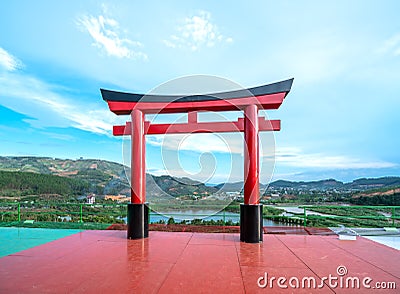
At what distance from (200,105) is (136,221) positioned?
101 inches

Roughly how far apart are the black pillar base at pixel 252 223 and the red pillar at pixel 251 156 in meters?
0.11

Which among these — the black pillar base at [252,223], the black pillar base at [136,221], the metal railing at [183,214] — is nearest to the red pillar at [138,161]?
the black pillar base at [136,221]

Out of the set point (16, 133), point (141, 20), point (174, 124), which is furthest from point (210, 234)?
point (16, 133)

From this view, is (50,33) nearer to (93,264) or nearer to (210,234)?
(93,264)

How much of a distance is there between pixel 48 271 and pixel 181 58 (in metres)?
5.14

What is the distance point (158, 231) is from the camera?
223 inches

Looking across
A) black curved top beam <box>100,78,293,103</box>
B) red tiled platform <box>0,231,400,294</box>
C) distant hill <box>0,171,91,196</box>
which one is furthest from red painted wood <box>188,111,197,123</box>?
distant hill <box>0,171,91,196</box>

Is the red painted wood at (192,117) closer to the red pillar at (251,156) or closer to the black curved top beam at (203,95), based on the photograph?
the black curved top beam at (203,95)

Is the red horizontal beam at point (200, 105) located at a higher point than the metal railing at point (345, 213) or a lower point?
higher

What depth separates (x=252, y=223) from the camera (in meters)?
4.64

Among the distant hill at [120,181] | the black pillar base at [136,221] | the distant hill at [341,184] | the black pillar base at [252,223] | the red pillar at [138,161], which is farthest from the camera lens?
the distant hill at [341,184]

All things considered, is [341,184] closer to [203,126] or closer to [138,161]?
[203,126]

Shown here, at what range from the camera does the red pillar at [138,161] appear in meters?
5.07

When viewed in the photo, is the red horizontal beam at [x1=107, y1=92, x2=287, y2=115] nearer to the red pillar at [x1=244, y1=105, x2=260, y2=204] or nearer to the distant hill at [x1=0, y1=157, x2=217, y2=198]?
the red pillar at [x1=244, y1=105, x2=260, y2=204]
